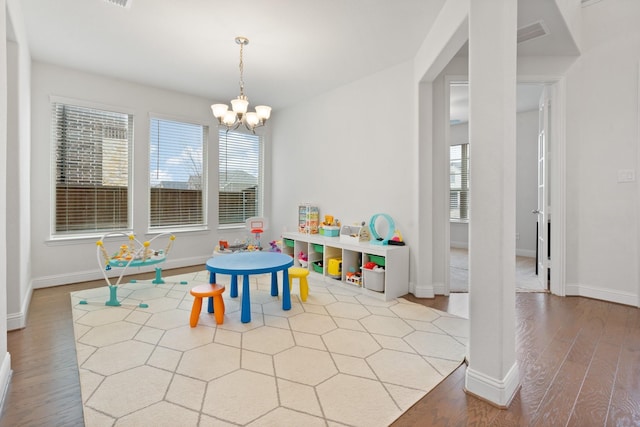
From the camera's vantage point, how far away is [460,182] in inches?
273

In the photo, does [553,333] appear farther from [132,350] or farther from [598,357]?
[132,350]

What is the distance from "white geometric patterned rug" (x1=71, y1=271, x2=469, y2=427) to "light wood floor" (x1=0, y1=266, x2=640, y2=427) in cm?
9

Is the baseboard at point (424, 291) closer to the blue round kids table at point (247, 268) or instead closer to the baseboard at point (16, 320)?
the blue round kids table at point (247, 268)

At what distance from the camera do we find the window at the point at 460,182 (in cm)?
685

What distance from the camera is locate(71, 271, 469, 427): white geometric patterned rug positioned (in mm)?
1524

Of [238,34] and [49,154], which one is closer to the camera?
[238,34]

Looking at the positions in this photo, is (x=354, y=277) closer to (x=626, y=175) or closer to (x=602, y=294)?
(x=602, y=294)

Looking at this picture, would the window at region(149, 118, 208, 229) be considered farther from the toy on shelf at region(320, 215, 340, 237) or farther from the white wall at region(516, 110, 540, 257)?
the white wall at region(516, 110, 540, 257)

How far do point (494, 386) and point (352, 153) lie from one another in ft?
10.2

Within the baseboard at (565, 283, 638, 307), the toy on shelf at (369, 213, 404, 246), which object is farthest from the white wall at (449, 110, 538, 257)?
the toy on shelf at (369, 213, 404, 246)

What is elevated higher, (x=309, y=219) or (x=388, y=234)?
(x=309, y=219)

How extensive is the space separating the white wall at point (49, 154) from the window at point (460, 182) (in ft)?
17.0

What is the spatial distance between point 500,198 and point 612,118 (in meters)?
2.67

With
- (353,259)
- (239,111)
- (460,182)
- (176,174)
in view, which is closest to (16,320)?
(239,111)
